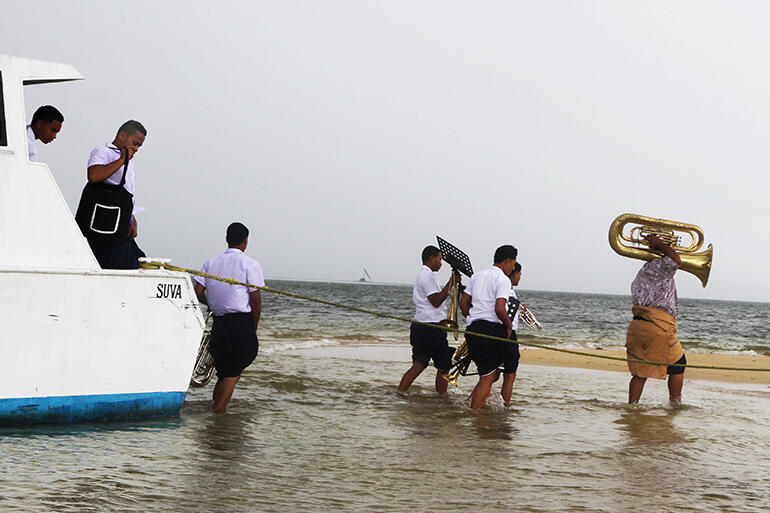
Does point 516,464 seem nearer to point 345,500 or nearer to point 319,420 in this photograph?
point 345,500

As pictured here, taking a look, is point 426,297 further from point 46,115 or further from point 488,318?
point 46,115

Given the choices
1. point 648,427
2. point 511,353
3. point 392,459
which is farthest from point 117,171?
point 648,427

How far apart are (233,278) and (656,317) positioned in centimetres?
481

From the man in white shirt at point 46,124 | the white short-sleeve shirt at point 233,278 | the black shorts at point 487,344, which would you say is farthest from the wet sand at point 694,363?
the man in white shirt at point 46,124

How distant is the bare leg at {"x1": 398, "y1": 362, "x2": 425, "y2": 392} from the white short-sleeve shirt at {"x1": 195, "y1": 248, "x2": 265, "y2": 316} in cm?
293

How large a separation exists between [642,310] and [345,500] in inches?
210

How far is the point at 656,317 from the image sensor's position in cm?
846

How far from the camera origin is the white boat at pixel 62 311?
5.54 metres

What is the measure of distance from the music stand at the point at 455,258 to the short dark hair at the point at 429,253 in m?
0.08

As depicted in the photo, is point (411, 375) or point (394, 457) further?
point (411, 375)

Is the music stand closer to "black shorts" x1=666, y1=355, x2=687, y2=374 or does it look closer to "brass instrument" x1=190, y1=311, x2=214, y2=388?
"black shorts" x1=666, y1=355, x2=687, y2=374

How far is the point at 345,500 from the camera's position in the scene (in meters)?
4.35

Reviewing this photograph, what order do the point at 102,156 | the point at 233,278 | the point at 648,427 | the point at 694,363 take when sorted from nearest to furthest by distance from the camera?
the point at 102,156
the point at 233,278
the point at 648,427
the point at 694,363

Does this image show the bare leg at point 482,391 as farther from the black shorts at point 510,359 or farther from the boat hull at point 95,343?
the boat hull at point 95,343
